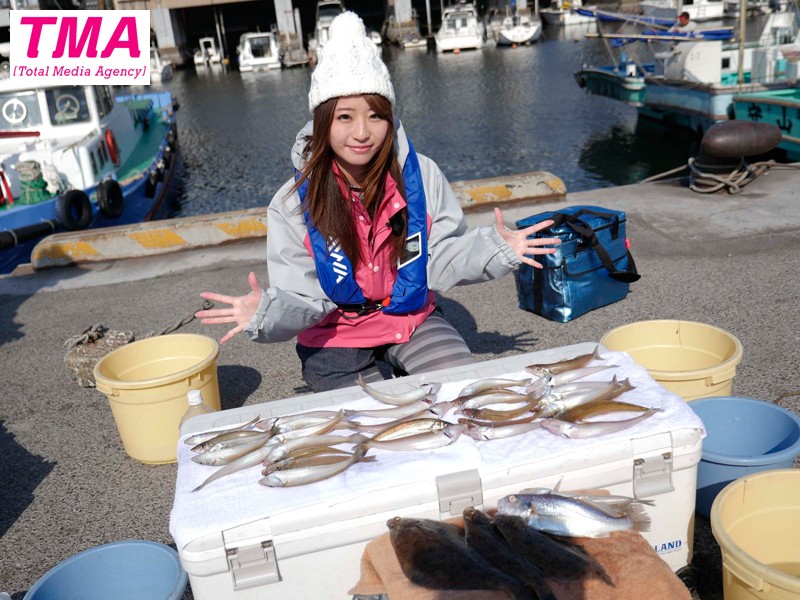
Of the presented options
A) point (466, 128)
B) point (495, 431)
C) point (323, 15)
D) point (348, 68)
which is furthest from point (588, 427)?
point (323, 15)

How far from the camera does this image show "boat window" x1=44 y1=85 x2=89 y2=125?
13242 mm

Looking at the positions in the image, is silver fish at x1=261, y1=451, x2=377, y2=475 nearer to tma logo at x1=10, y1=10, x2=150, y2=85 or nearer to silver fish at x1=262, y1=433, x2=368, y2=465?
silver fish at x1=262, y1=433, x2=368, y2=465

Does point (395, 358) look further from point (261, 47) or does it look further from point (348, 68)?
point (261, 47)

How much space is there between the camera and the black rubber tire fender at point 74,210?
11.4m

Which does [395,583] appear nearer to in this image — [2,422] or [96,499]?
[96,499]

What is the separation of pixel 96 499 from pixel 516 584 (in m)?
2.72

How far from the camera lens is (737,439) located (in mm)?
3236

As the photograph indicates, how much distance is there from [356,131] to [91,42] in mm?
5535

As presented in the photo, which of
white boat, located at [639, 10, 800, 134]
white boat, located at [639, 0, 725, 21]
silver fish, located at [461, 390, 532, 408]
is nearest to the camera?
silver fish, located at [461, 390, 532, 408]

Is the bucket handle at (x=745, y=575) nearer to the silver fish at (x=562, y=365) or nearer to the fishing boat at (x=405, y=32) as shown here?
the silver fish at (x=562, y=365)

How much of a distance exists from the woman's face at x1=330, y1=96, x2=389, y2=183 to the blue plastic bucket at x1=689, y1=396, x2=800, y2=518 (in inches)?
72.8

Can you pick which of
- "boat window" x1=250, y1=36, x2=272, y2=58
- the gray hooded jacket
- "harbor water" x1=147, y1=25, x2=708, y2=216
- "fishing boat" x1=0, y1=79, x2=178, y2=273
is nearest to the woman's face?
the gray hooded jacket

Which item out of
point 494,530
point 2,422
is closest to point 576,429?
point 494,530

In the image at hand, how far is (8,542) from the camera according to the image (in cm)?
358
